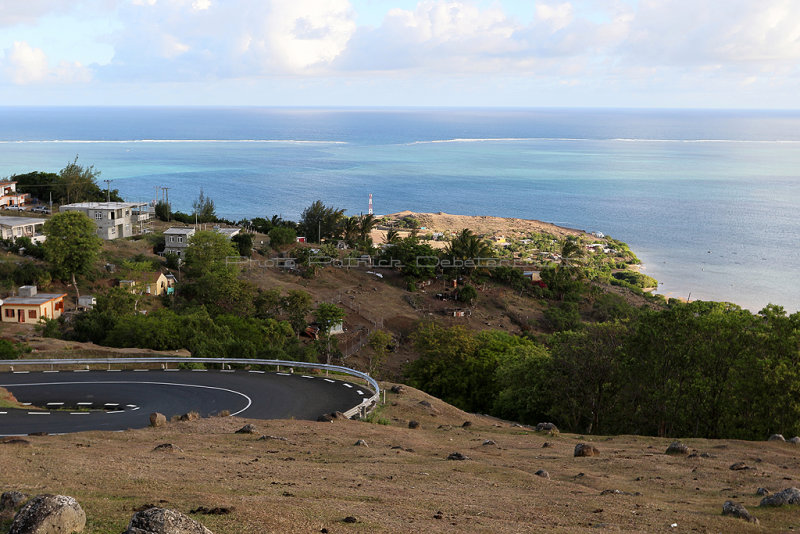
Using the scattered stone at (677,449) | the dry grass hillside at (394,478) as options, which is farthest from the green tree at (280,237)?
the scattered stone at (677,449)

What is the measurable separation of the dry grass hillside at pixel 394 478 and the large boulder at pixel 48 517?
0.51 m

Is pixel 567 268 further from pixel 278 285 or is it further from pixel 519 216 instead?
pixel 519 216

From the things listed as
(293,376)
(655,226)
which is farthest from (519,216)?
(293,376)

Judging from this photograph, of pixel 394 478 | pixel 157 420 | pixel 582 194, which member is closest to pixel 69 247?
pixel 157 420

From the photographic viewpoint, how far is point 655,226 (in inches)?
4203

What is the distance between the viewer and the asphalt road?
64.2 feet

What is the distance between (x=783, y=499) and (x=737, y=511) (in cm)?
116

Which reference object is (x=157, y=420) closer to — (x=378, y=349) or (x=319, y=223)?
(x=378, y=349)

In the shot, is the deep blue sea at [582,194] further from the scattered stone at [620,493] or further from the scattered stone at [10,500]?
the scattered stone at [10,500]

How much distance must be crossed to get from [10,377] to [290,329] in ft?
56.2

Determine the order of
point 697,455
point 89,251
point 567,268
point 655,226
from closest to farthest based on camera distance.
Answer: point 697,455
point 89,251
point 567,268
point 655,226

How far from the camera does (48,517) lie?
→ 25.2ft

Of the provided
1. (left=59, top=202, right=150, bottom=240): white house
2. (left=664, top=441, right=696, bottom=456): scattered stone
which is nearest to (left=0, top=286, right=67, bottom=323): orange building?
(left=59, top=202, right=150, bottom=240): white house

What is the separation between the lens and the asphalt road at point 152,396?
770 inches
